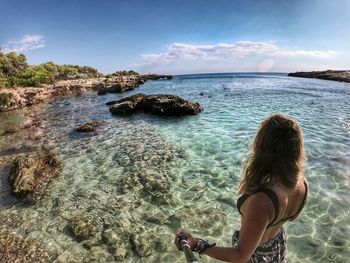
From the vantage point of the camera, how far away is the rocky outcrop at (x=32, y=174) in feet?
28.9

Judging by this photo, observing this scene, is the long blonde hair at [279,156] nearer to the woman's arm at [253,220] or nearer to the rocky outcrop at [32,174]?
the woman's arm at [253,220]

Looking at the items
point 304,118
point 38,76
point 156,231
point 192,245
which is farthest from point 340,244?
point 38,76

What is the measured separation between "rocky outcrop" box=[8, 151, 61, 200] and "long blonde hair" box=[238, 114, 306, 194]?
8.05 metres

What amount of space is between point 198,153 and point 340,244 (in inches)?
251

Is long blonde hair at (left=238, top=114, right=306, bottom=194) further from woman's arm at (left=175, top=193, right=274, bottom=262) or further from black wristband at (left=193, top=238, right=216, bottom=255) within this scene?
black wristband at (left=193, top=238, right=216, bottom=255)

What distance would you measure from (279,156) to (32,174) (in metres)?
9.51

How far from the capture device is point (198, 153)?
11.5m

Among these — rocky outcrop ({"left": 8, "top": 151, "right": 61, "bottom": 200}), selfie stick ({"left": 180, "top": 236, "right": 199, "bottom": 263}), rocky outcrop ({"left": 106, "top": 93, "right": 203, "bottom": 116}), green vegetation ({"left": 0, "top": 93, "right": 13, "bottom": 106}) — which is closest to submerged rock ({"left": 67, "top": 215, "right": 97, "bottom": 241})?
rocky outcrop ({"left": 8, "top": 151, "right": 61, "bottom": 200})

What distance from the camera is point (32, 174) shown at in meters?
9.73

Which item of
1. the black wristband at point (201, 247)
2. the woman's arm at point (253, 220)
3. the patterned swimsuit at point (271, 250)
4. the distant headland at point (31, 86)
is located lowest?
the distant headland at point (31, 86)

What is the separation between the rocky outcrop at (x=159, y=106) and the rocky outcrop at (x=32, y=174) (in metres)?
10.0

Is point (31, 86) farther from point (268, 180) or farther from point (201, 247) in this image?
A: point (268, 180)

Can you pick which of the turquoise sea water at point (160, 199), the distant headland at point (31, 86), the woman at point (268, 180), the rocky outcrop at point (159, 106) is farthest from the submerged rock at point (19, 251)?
the distant headland at point (31, 86)

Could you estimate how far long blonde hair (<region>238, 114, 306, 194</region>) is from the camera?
92.5 inches
